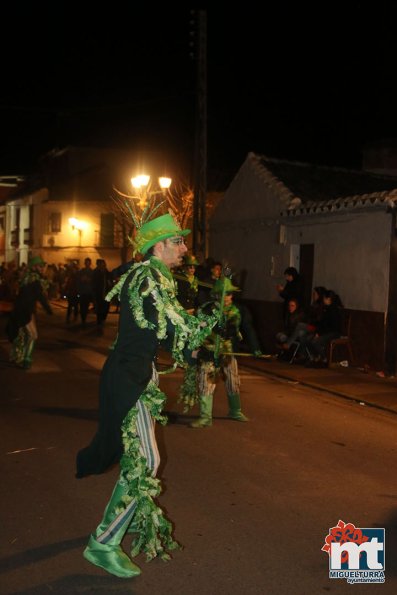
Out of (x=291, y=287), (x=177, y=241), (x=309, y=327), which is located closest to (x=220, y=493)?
(x=177, y=241)

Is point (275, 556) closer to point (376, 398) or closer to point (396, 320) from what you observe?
point (376, 398)

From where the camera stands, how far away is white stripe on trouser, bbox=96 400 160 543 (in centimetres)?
441

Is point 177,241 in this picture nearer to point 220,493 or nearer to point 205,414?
point 220,493

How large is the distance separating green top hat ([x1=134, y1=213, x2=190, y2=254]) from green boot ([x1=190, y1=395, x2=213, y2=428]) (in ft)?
13.7

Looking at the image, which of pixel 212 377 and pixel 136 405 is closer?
pixel 136 405

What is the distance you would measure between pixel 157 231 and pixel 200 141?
46.2ft

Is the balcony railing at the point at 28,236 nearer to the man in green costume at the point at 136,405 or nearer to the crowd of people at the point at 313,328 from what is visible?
the crowd of people at the point at 313,328

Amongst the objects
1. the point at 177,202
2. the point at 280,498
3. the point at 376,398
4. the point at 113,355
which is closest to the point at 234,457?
the point at 280,498

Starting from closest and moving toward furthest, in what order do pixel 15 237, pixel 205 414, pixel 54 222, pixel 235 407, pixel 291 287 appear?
pixel 205 414
pixel 235 407
pixel 291 287
pixel 54 222
pixel 15 237

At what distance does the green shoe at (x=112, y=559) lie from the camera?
4.37m

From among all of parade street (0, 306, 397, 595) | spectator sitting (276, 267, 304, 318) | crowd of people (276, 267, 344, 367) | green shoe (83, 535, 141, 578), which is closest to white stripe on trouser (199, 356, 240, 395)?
parade street (0, 306, 397, 595)

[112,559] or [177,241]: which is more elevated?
[177,241]

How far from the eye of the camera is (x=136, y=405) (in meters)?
4.42

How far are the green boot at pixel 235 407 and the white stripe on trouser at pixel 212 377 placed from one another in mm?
86
